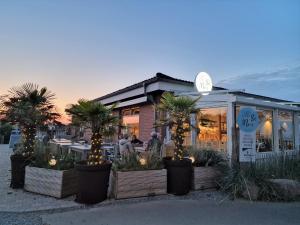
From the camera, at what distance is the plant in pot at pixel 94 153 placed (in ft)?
19.8

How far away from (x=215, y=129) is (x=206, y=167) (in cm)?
285

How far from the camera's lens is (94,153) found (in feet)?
21.0

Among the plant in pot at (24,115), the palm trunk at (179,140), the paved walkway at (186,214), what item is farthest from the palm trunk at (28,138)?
the palm trunk at (179,140)

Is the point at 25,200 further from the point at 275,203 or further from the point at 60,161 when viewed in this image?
the point at 275,203

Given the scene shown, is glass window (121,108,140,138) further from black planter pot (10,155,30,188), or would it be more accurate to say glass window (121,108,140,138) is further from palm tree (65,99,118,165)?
palm tree (65,99,118,165)

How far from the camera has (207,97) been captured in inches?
388

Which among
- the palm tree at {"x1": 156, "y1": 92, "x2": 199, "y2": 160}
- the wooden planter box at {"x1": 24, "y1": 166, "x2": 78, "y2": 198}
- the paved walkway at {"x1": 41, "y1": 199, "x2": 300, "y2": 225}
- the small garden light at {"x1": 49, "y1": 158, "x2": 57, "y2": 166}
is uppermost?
the palm tree at {"x1": 156, "y1": 92, "x2": 199, "y2": 160}

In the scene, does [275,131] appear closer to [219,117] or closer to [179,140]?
[219,117]

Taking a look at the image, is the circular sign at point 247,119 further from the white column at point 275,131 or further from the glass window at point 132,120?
the glass window at point 132,120

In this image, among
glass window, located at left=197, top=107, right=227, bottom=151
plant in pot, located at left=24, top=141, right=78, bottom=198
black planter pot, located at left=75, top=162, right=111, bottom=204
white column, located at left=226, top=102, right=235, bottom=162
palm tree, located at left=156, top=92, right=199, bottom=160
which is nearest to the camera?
black planter pot, located at left=75, top=162, right=111, bottom=204

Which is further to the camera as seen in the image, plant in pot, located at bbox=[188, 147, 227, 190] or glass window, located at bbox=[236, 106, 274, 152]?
glass window, located at bbox=[236, 106, 274, 152]

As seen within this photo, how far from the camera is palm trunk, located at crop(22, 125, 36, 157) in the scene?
24.9ft

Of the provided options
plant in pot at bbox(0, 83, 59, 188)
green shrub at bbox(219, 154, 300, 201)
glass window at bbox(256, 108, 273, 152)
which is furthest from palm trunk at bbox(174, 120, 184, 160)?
glass window at bbox(256, 108, 273, 152)

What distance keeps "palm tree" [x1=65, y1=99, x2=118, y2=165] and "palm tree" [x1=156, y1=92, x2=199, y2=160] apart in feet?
4.86
